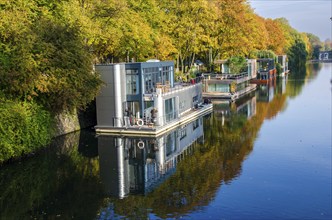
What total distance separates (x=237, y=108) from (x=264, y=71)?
141 feet

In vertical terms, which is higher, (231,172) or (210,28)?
(210,28)

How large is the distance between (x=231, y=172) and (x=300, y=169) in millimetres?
4529

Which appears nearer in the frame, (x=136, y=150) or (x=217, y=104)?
(x=136, y=150)

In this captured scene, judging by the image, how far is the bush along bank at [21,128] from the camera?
27.2 meters

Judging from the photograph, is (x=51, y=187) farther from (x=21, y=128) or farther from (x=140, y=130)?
(x=140, y=130)

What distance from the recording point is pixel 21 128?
28.7m

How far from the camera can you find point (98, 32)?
40.1 metres

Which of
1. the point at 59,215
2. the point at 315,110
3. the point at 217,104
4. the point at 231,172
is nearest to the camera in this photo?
the point at 59,215

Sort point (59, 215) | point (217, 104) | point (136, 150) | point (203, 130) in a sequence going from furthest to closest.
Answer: point (217, 104) < point (203, 130) < point (136, 150) < point (59, 215)

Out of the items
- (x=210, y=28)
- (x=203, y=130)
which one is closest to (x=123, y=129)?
(x=203, y=130)

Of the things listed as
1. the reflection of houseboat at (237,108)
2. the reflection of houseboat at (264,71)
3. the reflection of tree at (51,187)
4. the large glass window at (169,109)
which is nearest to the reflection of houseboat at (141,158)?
→ the reflection of tree at (51,187)

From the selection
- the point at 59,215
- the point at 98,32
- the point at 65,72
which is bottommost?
the point at 59,215

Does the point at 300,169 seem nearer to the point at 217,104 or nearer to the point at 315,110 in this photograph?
the point at 315,110

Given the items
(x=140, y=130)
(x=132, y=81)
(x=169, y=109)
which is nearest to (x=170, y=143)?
(x=140, y=130)
